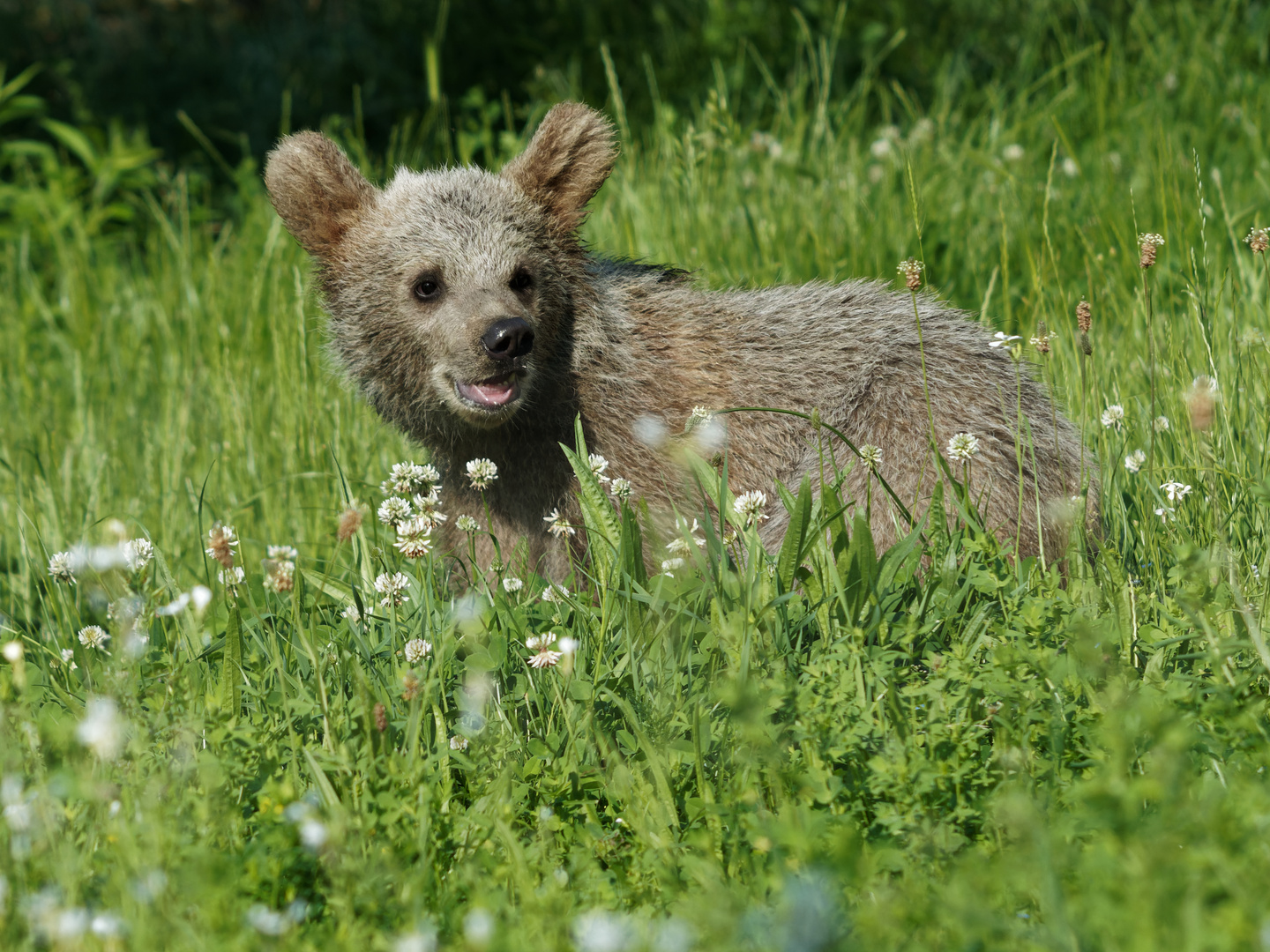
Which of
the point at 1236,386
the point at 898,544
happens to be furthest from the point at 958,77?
the point at 898,544

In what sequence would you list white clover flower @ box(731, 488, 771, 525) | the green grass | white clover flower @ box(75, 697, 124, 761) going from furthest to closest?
white clover flower @ box(731, 488, 771, 525)
white clover flower @ box(75, 697, 124, 761)
the green grass

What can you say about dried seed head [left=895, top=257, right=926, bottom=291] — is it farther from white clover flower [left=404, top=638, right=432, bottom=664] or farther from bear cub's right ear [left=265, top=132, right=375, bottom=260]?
bear cub's right ear [left=265, top=132, right=375, bottom=260]

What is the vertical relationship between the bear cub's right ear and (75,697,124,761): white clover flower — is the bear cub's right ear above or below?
above

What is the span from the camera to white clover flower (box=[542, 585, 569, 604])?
3.49m

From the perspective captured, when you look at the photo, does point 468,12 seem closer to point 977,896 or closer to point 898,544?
point 898,544

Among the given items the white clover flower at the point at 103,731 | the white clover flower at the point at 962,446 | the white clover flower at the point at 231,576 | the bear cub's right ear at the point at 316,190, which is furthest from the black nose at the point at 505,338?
the white clover flower at the point at 103,731

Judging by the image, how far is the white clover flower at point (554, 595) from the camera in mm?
3490

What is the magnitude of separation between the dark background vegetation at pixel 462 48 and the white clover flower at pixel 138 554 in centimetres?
520

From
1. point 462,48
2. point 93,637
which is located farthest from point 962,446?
point 462,48

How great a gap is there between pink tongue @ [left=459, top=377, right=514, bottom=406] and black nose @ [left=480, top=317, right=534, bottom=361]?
111 mm

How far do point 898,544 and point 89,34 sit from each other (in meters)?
11.7

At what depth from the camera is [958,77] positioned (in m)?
8.62

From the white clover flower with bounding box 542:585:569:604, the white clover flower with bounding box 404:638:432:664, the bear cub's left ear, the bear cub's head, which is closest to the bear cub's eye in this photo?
the bear cub's head

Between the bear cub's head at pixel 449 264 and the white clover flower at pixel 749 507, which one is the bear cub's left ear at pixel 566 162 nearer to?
the bear cub's head at pixel 449 264
